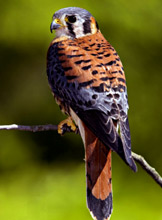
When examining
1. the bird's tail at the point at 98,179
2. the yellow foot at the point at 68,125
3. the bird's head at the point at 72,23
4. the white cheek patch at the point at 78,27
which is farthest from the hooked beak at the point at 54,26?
the bird's tail at the point at 98,179

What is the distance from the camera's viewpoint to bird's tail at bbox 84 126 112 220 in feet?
13.4

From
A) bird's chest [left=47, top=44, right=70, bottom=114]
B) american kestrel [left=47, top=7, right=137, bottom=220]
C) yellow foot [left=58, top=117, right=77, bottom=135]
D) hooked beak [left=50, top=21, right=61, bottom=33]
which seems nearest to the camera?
american kestrel [left=47, top=7, right=137, bottom=220]

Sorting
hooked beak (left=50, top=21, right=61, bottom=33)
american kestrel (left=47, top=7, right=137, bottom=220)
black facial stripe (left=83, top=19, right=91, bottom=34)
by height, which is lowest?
american kestrel (left=47, top=7, right=137, bottom=220)

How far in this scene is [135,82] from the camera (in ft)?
21.2

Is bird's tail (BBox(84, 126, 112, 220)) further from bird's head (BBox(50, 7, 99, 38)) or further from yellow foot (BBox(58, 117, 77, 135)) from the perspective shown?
bird's head (BBox(50, 7, 99, 38))

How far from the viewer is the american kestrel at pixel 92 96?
13.1ft

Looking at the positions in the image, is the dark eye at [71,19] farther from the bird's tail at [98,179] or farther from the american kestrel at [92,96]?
the bird's tail at [98,179]

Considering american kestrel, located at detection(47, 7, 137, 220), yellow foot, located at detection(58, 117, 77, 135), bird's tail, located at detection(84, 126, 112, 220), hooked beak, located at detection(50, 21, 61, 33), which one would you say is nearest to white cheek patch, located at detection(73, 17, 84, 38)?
american kestrel, located at detection(47, 7, 137, 220)

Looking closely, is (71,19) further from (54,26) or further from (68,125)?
(68,125)

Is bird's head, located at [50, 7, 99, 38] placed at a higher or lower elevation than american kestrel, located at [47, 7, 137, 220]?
higher

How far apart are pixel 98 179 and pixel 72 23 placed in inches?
47.5

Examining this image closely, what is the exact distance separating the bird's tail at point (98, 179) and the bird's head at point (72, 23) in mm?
971

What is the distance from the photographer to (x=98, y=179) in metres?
4.09

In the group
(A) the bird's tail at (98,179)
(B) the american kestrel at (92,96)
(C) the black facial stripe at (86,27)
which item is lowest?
(A) the bird's tail at (98,179)
